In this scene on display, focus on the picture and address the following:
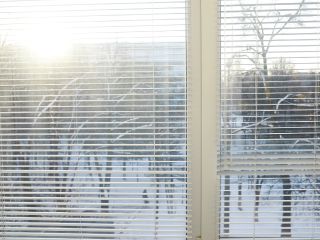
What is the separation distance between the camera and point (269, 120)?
6.40ft

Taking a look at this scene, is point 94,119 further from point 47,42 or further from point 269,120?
point 269,120

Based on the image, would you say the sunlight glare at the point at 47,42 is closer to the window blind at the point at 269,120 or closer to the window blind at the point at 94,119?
the window blind at the point at 94,119

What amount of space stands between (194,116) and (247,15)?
589 mm

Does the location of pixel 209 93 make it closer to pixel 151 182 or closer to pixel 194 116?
pixel 194 116

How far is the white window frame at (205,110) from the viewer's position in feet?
6.46

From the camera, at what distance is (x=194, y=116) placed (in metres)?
1.99

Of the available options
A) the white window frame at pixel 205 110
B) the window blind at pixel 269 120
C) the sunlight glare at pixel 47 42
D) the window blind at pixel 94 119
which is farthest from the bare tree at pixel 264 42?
the sunlight glare at pixel 47 42

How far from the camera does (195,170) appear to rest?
79.0 inches

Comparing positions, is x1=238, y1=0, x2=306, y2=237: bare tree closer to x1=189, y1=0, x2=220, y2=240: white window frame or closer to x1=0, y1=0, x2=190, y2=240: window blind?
x1=189, y1=0, x2=220, y2=240: white window frame

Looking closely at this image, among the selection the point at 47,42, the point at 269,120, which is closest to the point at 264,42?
the point at 269,120

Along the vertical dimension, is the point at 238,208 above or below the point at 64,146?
below

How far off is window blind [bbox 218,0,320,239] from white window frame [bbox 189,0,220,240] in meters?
0.04

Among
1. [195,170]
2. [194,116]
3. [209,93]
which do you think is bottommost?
[195,170]

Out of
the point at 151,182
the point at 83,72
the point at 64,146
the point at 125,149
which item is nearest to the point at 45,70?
the point at 83,72
